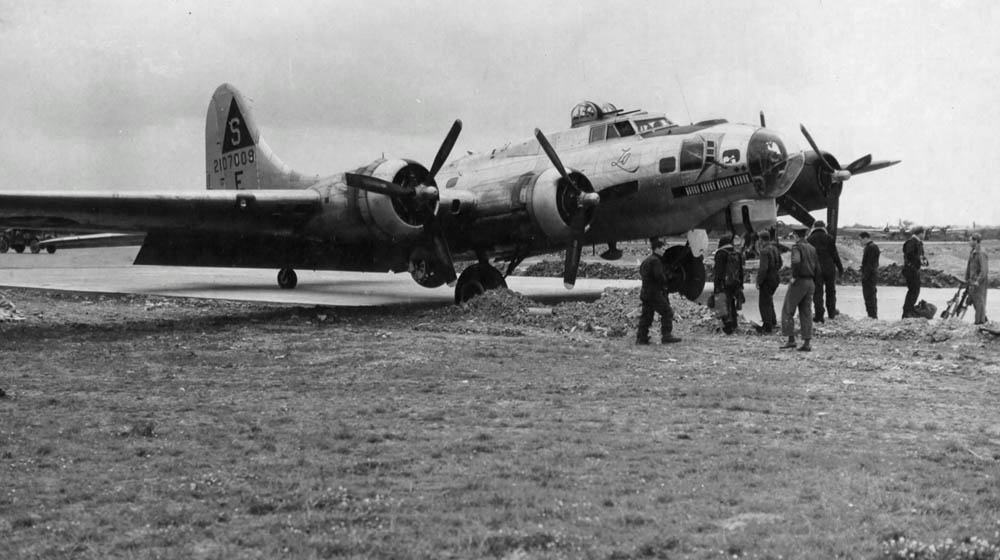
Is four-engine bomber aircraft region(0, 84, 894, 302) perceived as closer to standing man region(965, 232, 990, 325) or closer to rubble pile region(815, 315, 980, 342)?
standing man region(965, 232, 990, 325)

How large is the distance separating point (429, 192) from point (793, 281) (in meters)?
6.98

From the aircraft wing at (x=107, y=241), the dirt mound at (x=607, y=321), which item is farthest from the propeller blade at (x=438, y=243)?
the aircraft wing at (x=107, y=241)

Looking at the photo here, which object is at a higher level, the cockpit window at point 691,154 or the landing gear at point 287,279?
the cockpit window at point 691,154

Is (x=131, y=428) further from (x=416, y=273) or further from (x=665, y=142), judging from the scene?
(x=665, y=142)

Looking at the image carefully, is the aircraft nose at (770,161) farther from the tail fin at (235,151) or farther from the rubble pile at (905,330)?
the tail fin at (235,151)

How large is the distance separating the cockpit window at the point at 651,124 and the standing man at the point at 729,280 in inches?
220

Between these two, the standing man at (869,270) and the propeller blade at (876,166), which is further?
the propeller blade at (876,166)

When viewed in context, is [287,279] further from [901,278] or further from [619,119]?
[901,278]

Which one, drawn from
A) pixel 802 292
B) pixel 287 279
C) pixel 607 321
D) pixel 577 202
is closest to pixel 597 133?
pixel 577 202

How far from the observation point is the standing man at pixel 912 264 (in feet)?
46.9

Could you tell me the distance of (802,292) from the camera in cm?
1126

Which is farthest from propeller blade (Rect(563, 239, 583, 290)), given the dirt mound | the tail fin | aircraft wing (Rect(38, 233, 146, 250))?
aircraft wing (Rect(38, 233, 146, 250))

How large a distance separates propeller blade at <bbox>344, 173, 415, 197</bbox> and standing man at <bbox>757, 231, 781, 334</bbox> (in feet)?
21.0

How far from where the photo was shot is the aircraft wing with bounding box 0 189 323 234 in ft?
45.5
